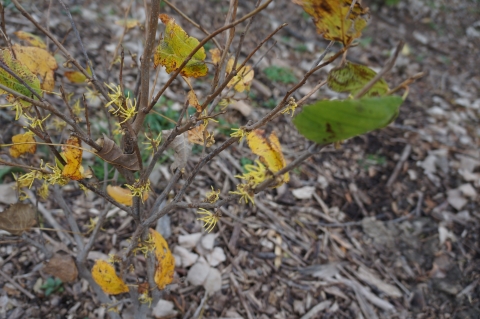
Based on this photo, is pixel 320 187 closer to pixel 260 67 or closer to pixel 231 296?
pixel 231 296

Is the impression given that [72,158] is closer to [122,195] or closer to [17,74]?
[17,74]

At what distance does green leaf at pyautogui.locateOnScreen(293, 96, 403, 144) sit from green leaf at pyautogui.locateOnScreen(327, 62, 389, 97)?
0.19m

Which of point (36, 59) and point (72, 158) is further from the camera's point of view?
point (36, 59)

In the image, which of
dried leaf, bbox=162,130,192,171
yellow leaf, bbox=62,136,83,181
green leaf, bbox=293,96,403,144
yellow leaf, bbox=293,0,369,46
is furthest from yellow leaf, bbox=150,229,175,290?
yellow leaf, bbox=293,0,369,46

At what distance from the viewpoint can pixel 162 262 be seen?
4.02 ft

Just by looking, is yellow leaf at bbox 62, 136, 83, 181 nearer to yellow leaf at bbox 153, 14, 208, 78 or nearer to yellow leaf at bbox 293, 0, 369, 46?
yellow leaf at bbox 153, 14, 208, 78

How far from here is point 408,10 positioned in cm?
511

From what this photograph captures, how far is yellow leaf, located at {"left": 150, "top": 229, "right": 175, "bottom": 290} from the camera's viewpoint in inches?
48.0

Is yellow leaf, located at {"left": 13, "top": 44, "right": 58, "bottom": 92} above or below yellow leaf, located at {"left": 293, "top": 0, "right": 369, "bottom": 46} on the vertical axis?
below

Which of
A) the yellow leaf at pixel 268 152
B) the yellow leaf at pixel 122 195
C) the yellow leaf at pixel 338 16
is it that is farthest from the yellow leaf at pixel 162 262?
the yellow leaf at pixel 338 16

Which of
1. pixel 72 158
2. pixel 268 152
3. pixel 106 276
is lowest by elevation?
pixel 106 276

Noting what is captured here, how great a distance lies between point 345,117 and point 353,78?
0.79 feet

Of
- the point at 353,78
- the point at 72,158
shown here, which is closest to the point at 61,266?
the point at 72,158

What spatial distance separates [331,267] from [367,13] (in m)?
1.59
